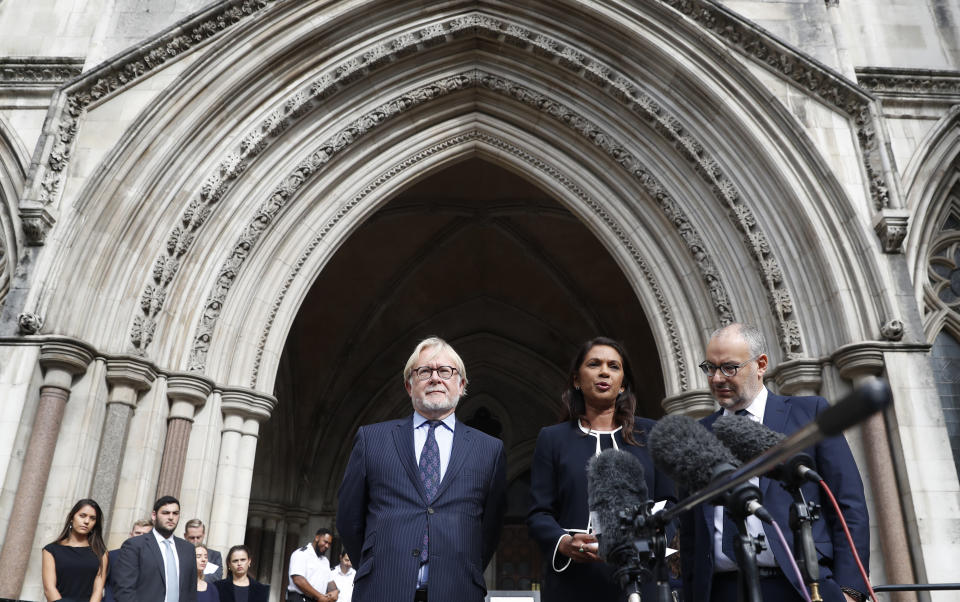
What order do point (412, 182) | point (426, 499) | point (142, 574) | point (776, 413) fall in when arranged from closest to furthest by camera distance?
point (776, 413), point (426, 499), point (142, 574), point (412, 182)


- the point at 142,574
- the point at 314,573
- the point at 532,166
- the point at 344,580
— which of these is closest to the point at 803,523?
the point at 142,574

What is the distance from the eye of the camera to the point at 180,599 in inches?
187

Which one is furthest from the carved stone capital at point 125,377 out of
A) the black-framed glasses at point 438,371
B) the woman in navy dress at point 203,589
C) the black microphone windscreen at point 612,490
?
the black microphone windscreen at point 612,490

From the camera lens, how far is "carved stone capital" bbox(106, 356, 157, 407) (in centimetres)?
703

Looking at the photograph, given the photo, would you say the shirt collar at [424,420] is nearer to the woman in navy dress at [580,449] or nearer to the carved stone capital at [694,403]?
the woman in navy dress at [580,449]

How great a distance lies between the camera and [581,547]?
7.80ft

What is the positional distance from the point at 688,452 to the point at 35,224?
6.69 metres

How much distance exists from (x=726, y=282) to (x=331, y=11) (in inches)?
187

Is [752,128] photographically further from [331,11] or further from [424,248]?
[424,248]

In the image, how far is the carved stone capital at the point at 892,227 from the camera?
22.9 ft

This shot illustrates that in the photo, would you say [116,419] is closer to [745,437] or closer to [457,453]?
[457,453]

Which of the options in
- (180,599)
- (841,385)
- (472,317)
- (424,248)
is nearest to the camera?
(180,599)

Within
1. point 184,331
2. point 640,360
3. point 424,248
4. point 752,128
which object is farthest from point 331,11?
point 640,360

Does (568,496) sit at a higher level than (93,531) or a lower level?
lower
